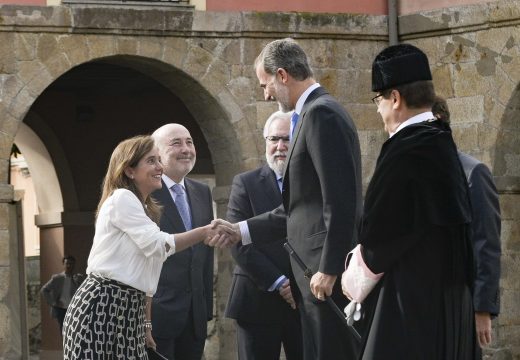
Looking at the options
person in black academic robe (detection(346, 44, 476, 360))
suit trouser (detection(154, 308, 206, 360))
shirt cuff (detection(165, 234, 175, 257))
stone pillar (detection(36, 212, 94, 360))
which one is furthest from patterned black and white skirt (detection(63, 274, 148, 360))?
stone pillar (detection(36, 212, 94, 360))

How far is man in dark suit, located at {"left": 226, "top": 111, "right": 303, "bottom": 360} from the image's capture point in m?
8.43

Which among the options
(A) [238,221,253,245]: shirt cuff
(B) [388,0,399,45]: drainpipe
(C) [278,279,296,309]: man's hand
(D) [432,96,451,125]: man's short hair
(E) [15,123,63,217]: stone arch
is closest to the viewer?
(D) [432,96,451,125]: man's short hair

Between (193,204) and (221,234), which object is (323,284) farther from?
(193,204)

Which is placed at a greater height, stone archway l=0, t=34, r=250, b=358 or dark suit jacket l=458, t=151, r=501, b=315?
stone archway l=0, t=34, r=250, b=358

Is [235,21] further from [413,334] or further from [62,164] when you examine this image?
[413,334]

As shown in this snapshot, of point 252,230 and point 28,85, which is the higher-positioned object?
point 28,85

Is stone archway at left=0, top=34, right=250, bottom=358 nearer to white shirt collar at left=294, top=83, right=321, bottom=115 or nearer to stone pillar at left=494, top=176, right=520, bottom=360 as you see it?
stone pillar at left=494, top=176, right=520, bottom=360

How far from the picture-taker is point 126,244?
281 inches

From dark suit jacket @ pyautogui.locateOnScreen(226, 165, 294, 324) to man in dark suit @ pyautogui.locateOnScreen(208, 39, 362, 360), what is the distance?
1373 mm

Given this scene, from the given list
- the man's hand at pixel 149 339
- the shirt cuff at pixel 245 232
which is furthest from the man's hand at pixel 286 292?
the man's hand at pixel 149 339

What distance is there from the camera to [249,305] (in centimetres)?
852

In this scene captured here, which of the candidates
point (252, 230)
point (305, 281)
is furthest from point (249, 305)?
point (305, 281)

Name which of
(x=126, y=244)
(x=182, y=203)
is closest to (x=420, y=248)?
(x=126, y=244)

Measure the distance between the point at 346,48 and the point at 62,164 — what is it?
6.57 metres
